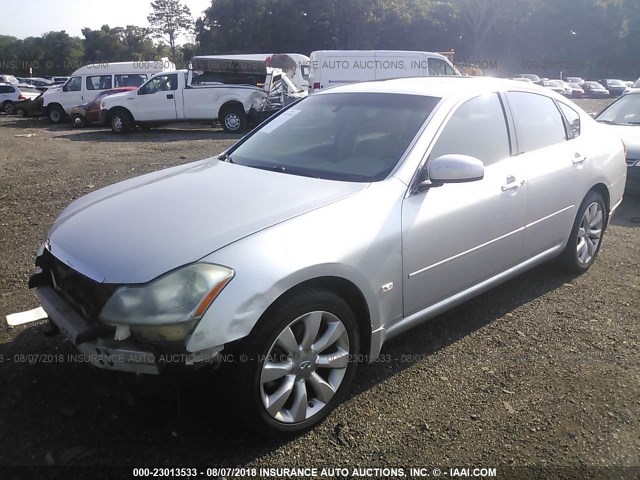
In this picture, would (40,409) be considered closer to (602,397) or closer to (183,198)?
(183,198)

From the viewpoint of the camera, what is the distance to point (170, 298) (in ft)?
7.27

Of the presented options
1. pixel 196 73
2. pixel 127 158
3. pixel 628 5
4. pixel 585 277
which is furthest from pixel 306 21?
pixel 585 277

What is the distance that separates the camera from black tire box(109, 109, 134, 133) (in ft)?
54.4

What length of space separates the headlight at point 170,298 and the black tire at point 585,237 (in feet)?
10.6

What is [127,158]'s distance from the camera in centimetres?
1084

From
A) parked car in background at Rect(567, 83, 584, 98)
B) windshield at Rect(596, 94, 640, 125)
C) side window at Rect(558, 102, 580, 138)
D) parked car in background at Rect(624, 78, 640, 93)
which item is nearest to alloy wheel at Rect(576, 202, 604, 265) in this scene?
side window at Rect(558, 102, 580, 138)

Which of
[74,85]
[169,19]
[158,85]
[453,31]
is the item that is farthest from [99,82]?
[169,19]

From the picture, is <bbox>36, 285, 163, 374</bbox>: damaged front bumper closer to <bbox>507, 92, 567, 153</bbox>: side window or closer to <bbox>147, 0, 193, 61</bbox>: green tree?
<bbox>507, 92, 567, 153</bbox>: side window

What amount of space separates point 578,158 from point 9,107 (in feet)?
90.1

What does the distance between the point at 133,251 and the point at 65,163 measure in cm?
889

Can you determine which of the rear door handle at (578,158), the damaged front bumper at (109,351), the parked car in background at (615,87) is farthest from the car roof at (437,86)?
the parked car in background at (615,87)

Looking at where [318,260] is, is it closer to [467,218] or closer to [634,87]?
[467,218]

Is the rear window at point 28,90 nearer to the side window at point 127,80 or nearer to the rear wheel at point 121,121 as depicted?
the side window at point 127,80

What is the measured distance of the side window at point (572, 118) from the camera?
4424 mm
